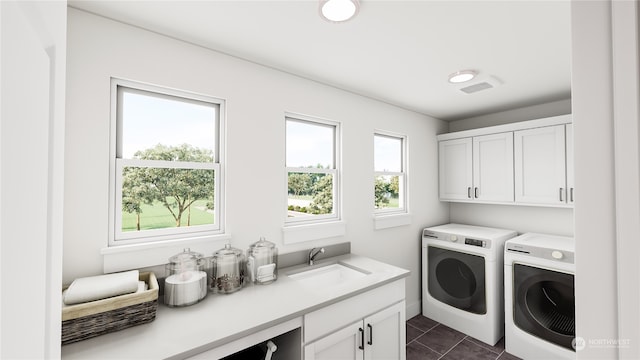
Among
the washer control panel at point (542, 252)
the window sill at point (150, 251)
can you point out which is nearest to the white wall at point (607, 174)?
the window sill at point (150, 251)

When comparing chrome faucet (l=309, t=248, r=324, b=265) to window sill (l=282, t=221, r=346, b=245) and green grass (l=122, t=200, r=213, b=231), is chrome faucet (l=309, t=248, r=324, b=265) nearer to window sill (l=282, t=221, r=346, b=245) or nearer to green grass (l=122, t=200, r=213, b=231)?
window sill (l=282, t=221, r=346, b=245)

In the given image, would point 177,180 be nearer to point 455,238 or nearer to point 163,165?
point 163,165

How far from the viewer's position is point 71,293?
122cm

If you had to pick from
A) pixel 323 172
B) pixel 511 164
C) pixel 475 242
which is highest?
pixel 511 164

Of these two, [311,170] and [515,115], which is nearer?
[311,170]

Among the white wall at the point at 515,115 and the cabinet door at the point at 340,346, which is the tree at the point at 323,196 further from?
the white wall at the point at 515,115

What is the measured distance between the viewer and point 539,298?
245cm

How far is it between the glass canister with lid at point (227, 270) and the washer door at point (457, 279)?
2.29m

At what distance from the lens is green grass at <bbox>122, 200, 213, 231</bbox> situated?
1.68 meters

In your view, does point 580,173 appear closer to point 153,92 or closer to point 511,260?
point 153,92

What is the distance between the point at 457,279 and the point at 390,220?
3.14 feet

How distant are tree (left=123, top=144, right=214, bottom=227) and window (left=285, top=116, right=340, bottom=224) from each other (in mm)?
663

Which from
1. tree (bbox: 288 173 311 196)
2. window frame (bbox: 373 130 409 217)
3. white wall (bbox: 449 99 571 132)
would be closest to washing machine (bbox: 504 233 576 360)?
window frame (bbox: 373 130 409 217)

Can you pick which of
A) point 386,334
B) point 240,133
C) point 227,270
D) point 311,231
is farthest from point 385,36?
point 386,334
